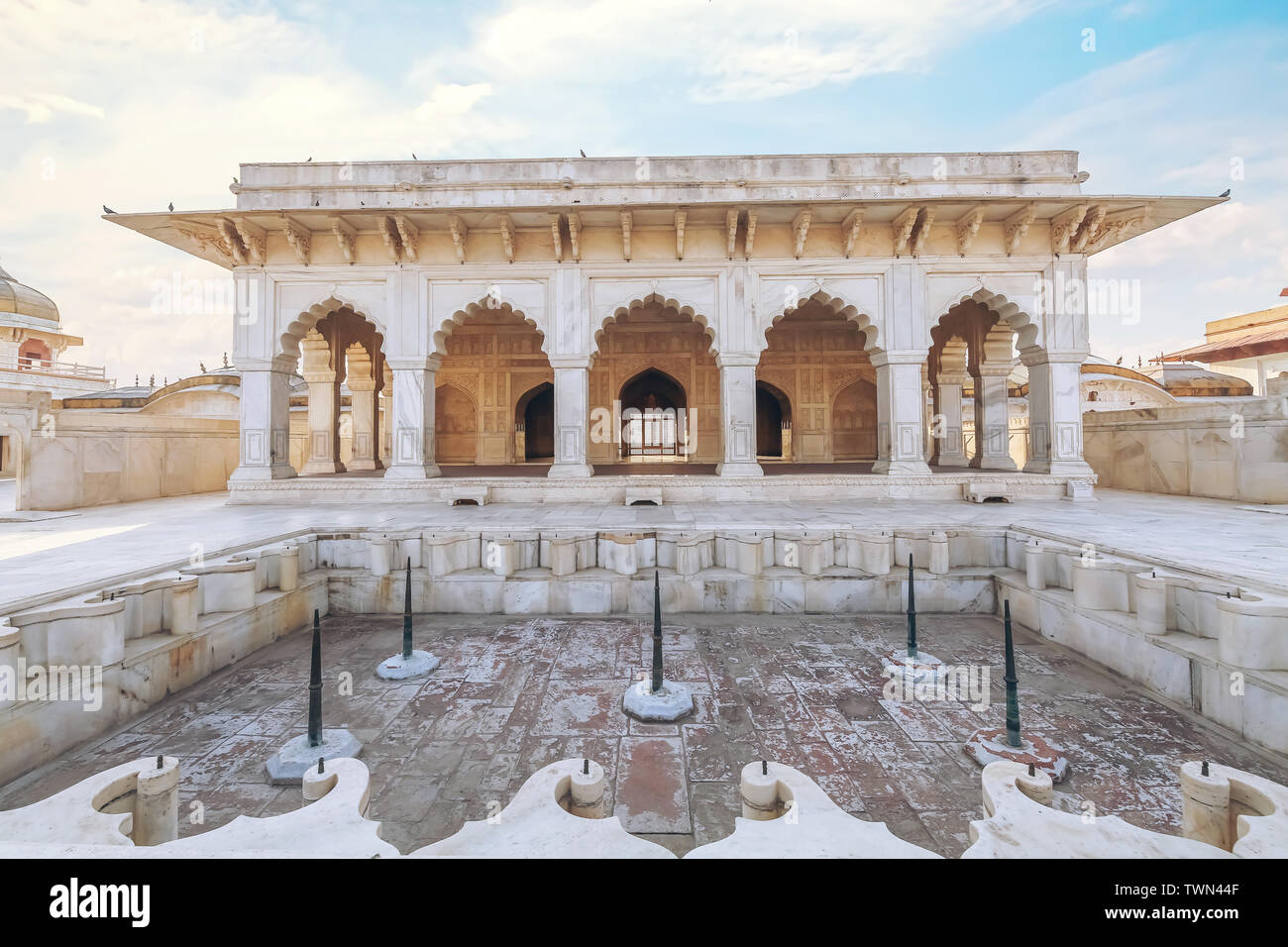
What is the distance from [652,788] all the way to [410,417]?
321 inches

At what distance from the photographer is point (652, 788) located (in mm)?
2713

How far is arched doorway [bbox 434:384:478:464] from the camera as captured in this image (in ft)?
47.4

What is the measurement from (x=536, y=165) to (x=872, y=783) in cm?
1018

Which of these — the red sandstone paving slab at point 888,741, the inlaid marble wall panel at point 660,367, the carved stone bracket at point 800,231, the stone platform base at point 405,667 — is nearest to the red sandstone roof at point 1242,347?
the inlaid marble wall panel at point 660,367

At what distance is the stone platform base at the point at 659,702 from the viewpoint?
340 centimetres

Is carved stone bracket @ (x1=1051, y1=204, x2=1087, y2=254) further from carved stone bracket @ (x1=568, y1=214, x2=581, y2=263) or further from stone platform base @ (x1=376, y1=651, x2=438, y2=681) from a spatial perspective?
stone platform base @ (x1=376, y1=651, x2=438, y2=681)

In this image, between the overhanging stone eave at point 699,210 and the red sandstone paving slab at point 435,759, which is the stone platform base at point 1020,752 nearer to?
the red sandstone paving slab at point 435,759

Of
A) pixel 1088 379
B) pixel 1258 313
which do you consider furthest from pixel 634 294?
pixel 1258 313

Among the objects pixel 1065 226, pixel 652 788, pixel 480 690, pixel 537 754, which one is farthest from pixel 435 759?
pixel 1065 226

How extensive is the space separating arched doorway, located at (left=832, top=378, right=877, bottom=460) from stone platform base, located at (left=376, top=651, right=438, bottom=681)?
1206 centimetres

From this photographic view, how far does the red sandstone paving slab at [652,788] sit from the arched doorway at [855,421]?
483 inches

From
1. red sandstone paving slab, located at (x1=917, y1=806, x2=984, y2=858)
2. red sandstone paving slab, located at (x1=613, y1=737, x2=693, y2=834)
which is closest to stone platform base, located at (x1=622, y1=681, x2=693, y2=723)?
red sandstone paving slab, located at (x1=613, y1=737, x2=693, y2=834)

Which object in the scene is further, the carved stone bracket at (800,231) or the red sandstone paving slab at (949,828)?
the carved stone bracket at (800,231)

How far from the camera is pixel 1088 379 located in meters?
16.6
